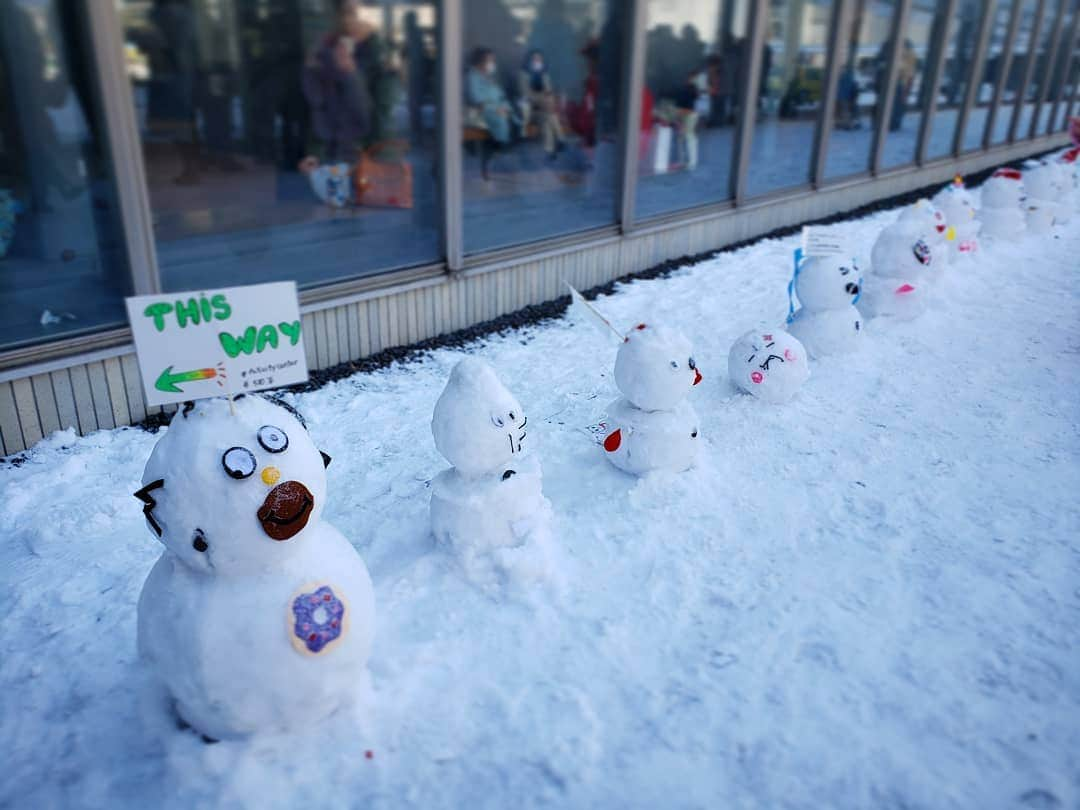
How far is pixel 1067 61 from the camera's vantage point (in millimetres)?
15836

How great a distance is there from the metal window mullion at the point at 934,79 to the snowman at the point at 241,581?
38.6 ft

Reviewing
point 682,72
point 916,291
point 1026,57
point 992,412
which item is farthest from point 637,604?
point 1026,57

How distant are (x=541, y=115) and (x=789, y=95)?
3.46 meters

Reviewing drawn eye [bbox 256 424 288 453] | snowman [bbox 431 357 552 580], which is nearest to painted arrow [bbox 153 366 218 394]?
drawn eye [bbox 256 424 288 453]

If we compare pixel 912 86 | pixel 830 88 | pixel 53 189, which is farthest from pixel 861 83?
pixel 53 189

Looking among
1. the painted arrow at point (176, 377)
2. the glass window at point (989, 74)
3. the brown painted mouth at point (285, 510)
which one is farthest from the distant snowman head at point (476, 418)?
the glass window at point (989, 74)

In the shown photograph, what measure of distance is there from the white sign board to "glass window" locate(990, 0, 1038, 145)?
14.7m

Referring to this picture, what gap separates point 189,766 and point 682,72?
7.93 metres

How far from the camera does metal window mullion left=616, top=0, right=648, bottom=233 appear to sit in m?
6.79

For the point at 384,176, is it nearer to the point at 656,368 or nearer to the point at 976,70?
the point at 656,368

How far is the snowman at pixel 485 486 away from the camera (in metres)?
3.27

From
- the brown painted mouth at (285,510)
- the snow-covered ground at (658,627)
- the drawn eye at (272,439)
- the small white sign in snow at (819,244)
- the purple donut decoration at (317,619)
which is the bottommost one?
the snow-covered ground at (658,627)

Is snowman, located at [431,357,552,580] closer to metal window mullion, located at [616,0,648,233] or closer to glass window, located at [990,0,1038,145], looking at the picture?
metal window mullion, located at [616,0,648,233]

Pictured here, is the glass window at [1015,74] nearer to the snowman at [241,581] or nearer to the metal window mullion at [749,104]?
the metal window mullion at [749,104]
